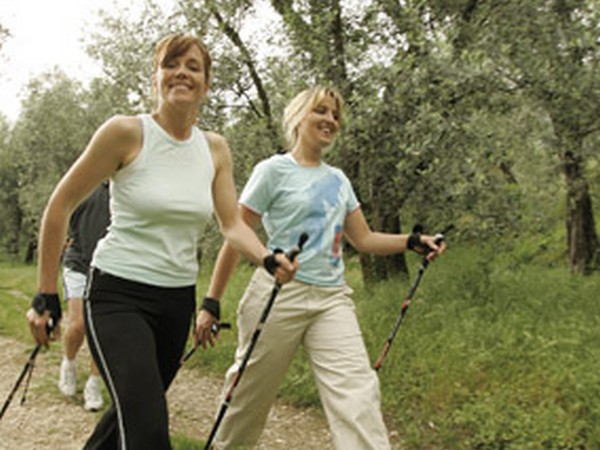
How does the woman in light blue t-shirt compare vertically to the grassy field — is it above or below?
above

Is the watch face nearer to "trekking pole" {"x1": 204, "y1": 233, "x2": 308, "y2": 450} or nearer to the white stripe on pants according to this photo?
"trekking pole" {"x1": 204, "y1": 233, "x2": 308, "y2": 450}

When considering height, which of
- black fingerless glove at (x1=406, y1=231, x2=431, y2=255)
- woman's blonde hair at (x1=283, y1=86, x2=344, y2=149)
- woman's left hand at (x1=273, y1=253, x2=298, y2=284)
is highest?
woman's blonde hair at (x1=283, y1=86, x2=344, y2=149)


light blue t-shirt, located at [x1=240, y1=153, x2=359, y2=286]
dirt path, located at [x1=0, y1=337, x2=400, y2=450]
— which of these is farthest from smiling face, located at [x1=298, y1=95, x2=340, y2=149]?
dirt path, located at [x1=0, y1=337, x2=400, y2=450]

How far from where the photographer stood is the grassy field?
16.3ft

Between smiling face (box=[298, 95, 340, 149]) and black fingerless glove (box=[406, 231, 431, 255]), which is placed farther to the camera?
black fingerless glove (box=[406, 231, 431, 255])

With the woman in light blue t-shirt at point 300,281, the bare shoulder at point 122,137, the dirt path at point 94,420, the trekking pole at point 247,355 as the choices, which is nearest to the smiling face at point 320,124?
the woman in light blue t-shirt at point 300,281

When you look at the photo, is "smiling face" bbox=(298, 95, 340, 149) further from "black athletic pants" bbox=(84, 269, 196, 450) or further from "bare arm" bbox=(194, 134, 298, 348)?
"black athletic pants" bbox=(84, 269, 196, 450)

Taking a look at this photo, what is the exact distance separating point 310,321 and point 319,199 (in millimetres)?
737

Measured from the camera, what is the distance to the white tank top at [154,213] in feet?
9.71

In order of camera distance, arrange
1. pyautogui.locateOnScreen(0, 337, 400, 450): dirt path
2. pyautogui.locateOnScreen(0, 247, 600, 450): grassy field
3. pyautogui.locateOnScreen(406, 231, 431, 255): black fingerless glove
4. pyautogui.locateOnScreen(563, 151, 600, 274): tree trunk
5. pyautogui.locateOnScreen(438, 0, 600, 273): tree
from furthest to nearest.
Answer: pyautogui.locateOnScreen(563, 151, 600, 274): tree trunk, pyautogui.locateOnScreen(438, 0, 600, 273): tree, pyautogui.locateOnScreen(0, 337, 400, 450): dirt path, pyautogui.locateOnScreen(0, 247, 600, 450): grassy field, pyautogui.locateOnScreen(406, 231, 431, 255): black fingerless glove

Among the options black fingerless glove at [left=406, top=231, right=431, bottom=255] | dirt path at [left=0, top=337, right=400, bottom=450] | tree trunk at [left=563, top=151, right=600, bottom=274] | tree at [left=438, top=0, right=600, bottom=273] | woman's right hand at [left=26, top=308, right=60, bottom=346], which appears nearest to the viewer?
woman's right hand at [left=26, top=308, right=60, bottom=346]

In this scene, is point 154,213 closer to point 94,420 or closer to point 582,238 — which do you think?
point 94,420

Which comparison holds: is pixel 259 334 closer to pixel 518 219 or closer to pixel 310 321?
pixel 310 321

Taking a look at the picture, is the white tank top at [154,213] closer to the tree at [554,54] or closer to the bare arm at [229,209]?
the bare arm at [229,209]
